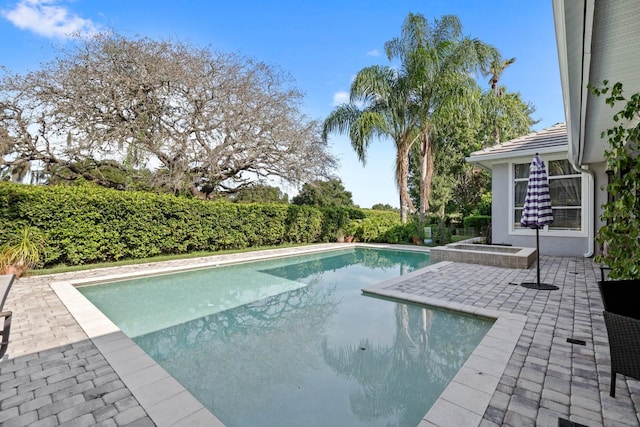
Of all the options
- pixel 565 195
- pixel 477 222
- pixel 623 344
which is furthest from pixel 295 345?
pixel 477 222

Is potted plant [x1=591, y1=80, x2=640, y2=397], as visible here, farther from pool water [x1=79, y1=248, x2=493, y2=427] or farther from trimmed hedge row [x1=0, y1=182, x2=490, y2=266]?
trimmed hedge row [x1=0, y1=182, x2=490, y2=266]

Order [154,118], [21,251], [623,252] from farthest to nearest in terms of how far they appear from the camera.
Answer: [154,118] < [21,251] < [623,252]

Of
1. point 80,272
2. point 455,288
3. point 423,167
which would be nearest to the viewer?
point 455,288

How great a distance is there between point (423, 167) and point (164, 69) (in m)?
14.5

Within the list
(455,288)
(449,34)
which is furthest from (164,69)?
(455,288)

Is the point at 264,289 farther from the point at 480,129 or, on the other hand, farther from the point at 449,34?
the point at 480,129

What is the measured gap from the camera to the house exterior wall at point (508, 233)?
10.3 m

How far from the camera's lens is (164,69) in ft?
48.3

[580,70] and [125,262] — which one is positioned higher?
[580,70]

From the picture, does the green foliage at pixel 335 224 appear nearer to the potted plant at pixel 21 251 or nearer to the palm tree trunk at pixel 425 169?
the palm tree trunk at pixel 425 169

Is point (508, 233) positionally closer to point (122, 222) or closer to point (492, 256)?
point (492, 256)

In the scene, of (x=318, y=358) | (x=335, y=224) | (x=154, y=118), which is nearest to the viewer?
(x=318, y=358)

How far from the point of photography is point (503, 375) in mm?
3121

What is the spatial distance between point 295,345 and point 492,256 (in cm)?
720
